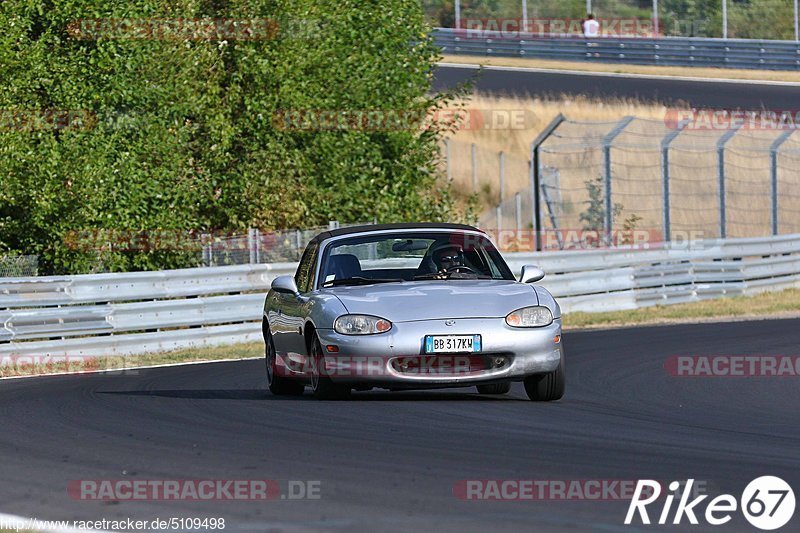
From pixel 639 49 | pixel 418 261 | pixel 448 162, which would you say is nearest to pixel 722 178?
pixel 448 162

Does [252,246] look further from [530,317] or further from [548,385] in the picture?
[530,317]

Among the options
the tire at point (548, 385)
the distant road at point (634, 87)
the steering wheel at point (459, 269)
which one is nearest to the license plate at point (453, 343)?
the tire at point (548, 385)

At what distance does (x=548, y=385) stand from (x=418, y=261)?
1747 mm

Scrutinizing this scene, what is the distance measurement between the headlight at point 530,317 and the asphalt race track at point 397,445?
1.94 feet

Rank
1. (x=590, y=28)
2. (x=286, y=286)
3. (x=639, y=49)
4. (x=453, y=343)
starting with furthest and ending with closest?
(x=590, y=28) → (x=639, y=49) → (x=286, y=286) → (x=453, y=343)

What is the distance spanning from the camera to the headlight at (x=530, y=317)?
34.8ft

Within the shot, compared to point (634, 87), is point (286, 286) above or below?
above

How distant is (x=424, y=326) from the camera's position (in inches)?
413

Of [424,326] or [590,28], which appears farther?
[590,28]

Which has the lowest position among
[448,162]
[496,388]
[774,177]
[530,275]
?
[448,162]

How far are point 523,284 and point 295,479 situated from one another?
4439 millimetres

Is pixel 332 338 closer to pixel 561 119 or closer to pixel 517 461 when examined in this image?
pixel 517 461

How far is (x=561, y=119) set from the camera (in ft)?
81.9

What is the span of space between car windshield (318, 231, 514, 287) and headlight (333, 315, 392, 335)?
0.90m
